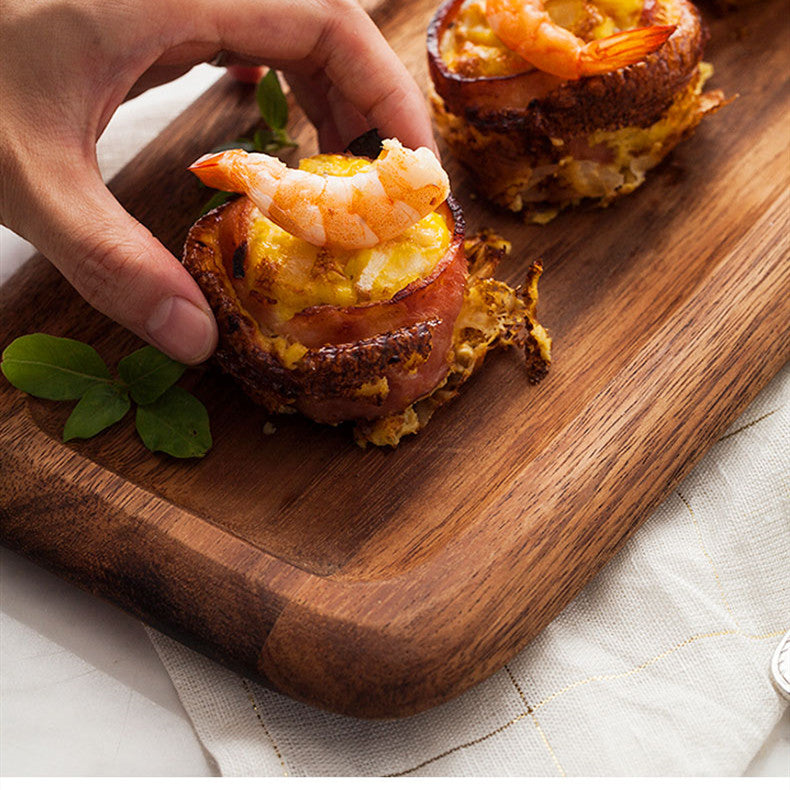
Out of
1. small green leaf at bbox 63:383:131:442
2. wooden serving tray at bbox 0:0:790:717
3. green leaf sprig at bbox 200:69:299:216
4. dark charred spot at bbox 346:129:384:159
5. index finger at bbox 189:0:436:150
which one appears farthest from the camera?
green leaf sprig at bbox 200:69:299:216

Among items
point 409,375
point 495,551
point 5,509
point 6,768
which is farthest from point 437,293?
point 6,768

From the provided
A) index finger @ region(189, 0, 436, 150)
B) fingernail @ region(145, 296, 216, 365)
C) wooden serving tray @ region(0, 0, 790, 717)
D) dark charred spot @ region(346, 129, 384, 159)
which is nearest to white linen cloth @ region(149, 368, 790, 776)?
wooden serving tray @ region(0, 0, 790, 717)

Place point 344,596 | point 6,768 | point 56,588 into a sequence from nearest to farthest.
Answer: point 344,596
point 6,768
point 56,588

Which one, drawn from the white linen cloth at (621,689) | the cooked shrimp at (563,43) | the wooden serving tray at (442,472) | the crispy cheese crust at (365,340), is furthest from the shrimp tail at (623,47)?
the white linen cloth at (621,689)

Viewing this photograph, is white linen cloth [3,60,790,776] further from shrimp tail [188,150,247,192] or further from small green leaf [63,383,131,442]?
shrimp tail [188,150,247,192]

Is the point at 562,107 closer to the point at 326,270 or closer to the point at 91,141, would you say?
the point at 326,270

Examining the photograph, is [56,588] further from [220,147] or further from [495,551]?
[220,147]

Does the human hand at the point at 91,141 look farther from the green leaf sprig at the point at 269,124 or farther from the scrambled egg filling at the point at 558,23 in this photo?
the scrambled egg filling at the point at 558,23
